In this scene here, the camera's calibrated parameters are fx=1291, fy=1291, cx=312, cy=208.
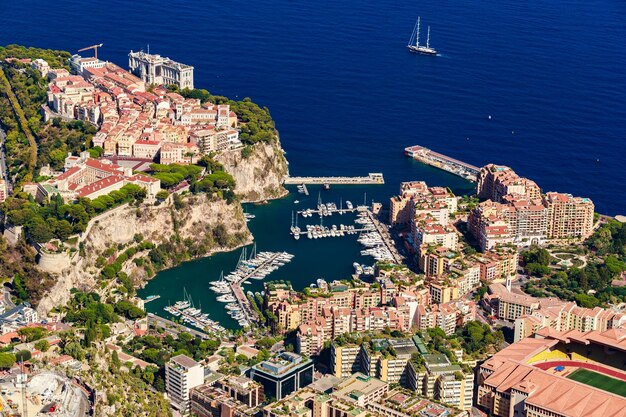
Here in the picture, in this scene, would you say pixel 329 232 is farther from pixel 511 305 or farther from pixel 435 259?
pixel 511 305

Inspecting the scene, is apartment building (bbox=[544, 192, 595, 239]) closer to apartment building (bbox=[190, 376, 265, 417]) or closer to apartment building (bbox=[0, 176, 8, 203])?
apartment building (bbox=[190, 376, 265, 417])

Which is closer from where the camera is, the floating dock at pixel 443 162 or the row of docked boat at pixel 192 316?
the row of docked boat at pixel 192 316

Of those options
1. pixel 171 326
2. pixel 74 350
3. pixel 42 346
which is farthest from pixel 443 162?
pixel 42 346

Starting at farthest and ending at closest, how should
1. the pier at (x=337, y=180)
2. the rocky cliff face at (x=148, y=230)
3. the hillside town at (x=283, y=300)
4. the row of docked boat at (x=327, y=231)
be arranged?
the pier at (x=337, y=180) < the row of docked boat at (x=327, y=231) < the rocky cliff face at (x=148, y=230) < the hillside town at (x=283, y=300)

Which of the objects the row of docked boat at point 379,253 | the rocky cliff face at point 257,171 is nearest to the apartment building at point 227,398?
the row of docked boat at point 379,253

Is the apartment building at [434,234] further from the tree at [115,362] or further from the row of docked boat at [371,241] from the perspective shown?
the tree at [115,362]

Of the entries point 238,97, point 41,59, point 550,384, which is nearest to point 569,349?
point 550,384
